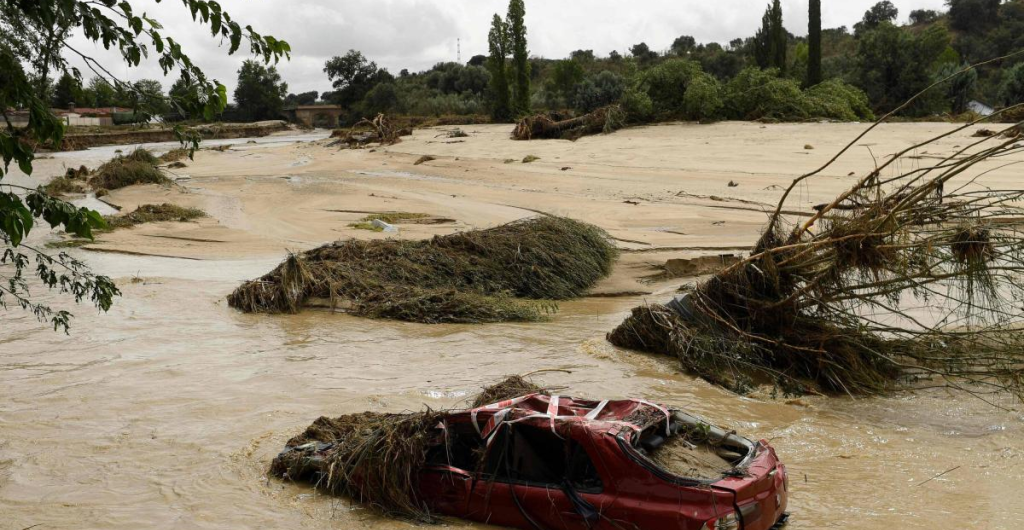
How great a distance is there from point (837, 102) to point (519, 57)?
1884 centimetres

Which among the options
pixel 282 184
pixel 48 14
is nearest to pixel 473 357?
pixel 48 14

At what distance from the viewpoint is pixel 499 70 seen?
156 feet

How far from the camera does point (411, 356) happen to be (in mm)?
12375

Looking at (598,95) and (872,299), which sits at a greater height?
(598,95)

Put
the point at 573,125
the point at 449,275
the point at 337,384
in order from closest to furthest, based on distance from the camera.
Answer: the point at 337,384 → the point at 449,275 → the point at 573,125

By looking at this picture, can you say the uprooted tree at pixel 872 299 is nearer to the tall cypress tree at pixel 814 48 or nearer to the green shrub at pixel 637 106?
the green shrub at pixel 637 106

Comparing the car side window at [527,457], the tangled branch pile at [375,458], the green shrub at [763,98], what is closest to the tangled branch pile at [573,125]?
the green shrub at [763,98]

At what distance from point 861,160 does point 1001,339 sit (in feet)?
48.1

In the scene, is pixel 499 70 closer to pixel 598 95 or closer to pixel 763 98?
pixel 598 95

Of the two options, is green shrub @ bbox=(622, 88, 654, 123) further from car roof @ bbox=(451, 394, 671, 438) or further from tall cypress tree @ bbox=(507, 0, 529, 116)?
car roof @ bbox=(451, 394, 671, 438)

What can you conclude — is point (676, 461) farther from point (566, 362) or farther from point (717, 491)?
point (566, 362)

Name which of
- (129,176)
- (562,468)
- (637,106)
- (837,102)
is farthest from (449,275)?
(837,102)

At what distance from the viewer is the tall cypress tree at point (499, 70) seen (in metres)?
47.4

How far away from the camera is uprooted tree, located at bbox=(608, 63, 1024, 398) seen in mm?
9164
